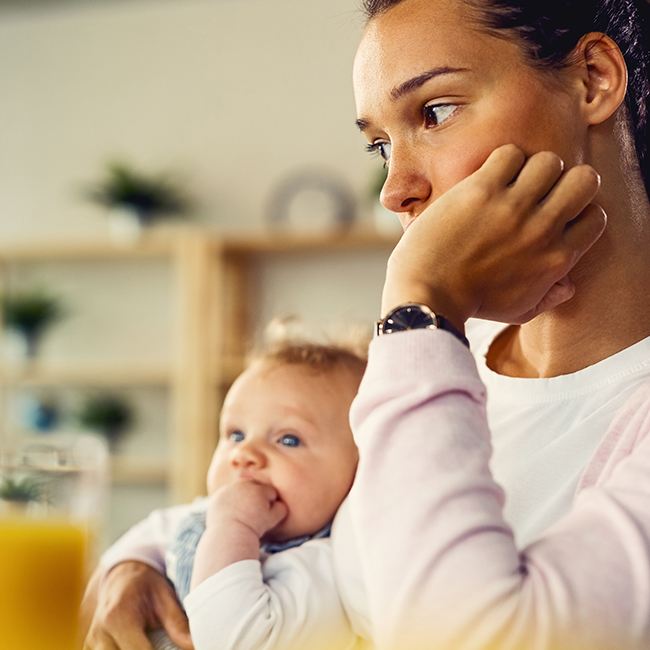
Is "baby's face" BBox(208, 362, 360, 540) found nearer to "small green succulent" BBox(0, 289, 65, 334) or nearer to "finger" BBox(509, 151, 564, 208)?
"finger" BBox(509, 151, 564, 208)

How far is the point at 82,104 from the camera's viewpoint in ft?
20.4

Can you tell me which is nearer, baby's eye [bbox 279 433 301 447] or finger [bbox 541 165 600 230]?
finger [bbox 541 165 600 230]

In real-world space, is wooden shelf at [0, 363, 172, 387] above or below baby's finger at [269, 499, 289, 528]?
below

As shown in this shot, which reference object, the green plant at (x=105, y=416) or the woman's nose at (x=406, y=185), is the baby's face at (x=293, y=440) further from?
the green plant at (x=105, y=416)

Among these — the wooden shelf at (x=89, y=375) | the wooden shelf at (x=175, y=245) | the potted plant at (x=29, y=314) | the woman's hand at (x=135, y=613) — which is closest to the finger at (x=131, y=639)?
the woman's hand at (x=135, y=613)

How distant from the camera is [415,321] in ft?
2.70

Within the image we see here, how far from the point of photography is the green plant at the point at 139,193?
5.75m

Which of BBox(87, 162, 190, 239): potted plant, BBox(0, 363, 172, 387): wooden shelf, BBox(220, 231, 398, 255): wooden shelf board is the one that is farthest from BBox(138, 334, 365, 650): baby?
BBox(87, 162, 190, 239): potted plant

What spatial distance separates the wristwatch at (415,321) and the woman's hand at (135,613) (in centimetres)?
57

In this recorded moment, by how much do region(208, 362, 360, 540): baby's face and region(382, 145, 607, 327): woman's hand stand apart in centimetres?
44

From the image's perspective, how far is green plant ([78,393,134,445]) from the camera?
5781 millimetres

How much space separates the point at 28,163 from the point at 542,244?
5844 mm

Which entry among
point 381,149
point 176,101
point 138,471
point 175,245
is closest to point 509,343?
point 381,149

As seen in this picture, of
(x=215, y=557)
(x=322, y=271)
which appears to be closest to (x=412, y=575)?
(x=215, y=557)
